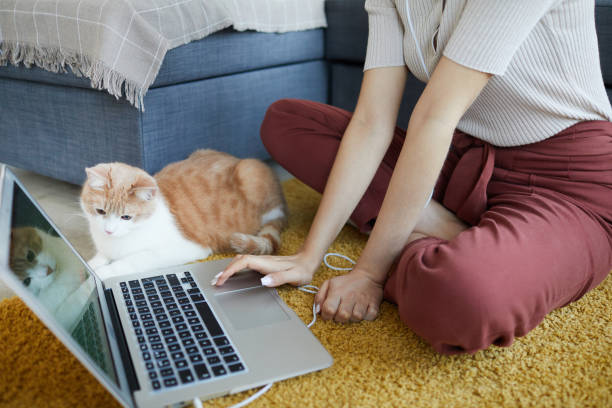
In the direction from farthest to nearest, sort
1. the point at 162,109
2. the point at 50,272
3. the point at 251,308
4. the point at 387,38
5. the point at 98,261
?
1. the point at 162,109
2. the point at 98,261
3. the point at 387,38
4. the point at 251,308
5. the point at 50,272

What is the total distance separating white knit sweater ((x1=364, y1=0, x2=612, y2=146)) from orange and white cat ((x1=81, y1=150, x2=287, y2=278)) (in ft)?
1.68

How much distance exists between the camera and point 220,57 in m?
1.62

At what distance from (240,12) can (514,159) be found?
1018mm

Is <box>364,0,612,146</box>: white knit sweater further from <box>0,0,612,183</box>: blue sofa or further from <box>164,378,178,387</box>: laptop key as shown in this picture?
<box>164,378,178,387</box>: laptop key

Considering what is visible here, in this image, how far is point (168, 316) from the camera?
835 mm

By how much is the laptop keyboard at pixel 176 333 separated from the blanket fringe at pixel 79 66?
64 cm

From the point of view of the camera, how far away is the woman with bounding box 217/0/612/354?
31.6 inches

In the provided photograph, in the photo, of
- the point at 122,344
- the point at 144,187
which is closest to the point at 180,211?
the point at 144,187

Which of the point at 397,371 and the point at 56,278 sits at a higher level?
the point at 56,278

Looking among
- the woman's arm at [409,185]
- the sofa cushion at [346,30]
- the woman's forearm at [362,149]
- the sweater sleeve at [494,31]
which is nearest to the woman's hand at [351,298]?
the woman's arm at [409,185]

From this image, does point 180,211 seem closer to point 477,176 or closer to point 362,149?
point 362,149

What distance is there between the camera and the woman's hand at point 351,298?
95cm

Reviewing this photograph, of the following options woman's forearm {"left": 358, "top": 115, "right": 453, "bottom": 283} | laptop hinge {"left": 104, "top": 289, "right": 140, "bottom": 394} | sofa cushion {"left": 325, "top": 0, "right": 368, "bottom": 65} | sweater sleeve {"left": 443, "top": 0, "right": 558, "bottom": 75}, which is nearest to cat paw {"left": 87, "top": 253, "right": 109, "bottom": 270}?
laptop hinge {"left": 104, "top": 289, "right": 140, "bottom": 394}

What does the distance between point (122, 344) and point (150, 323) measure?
62mm
